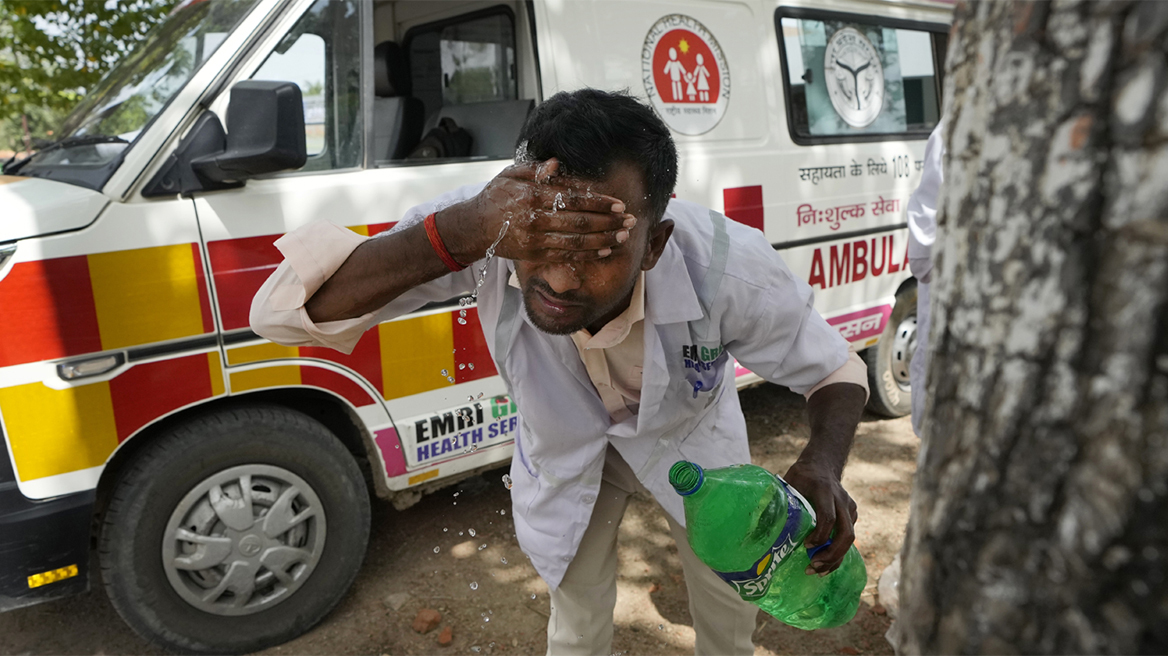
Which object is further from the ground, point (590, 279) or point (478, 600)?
point (590, 279)

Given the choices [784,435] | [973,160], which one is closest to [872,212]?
[784,435]

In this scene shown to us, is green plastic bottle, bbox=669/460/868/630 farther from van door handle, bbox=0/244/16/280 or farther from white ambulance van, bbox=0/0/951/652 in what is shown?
van door handle, bbox=0/244/16/280

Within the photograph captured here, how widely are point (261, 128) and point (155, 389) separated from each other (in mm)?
914

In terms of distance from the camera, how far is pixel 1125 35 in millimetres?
617

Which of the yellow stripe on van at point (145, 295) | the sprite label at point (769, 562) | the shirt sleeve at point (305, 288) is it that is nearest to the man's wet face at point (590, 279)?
the shirt sleeve at point (305, 288)

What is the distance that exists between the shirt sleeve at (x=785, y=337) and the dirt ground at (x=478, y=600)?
1509mm

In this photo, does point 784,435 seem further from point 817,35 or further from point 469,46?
point 469,46

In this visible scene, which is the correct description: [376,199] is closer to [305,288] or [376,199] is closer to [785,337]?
[305,288]

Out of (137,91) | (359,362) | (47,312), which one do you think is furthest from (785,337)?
(137,91)

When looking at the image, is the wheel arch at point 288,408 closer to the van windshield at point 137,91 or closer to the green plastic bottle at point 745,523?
the van windshield at point 137,91

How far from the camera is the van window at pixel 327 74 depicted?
281 centimetres

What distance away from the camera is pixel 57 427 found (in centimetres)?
241

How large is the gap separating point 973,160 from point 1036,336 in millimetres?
194

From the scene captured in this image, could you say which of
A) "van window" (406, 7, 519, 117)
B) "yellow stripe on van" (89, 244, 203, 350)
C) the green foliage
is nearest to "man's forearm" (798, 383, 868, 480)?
"yellow stripe on van" (89, 244, 203, 350)
